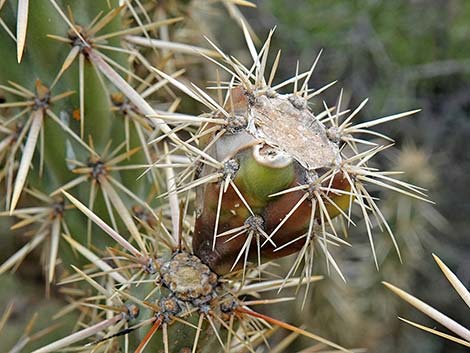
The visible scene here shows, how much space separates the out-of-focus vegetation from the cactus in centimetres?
140

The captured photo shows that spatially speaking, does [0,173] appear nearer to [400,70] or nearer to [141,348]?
[141,348]

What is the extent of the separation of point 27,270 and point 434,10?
2.38m

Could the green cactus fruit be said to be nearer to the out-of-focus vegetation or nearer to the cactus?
the cactus

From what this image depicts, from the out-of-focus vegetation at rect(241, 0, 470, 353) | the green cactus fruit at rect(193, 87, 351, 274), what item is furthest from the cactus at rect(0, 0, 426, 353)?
the out-of-focus vegetation at rect(241, 0, 470, 353)

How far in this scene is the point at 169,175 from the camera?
4.17ft

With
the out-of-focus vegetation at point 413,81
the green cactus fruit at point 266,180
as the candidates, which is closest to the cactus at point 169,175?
the green cactus fruit at point 266,180

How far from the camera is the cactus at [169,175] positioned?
3.09 feet

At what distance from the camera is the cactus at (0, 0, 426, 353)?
0.94 metres

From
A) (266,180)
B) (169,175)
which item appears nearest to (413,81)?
(169,175)

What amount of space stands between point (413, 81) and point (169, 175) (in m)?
2.28

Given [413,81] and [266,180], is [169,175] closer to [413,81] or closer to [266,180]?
[266,180]

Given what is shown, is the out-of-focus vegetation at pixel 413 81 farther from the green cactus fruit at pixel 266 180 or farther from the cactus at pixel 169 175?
the green cactus fruit at pixel 266 180

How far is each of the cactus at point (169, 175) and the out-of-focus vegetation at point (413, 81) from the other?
140 centimetres

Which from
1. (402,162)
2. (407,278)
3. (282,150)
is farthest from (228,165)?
(407,278)
